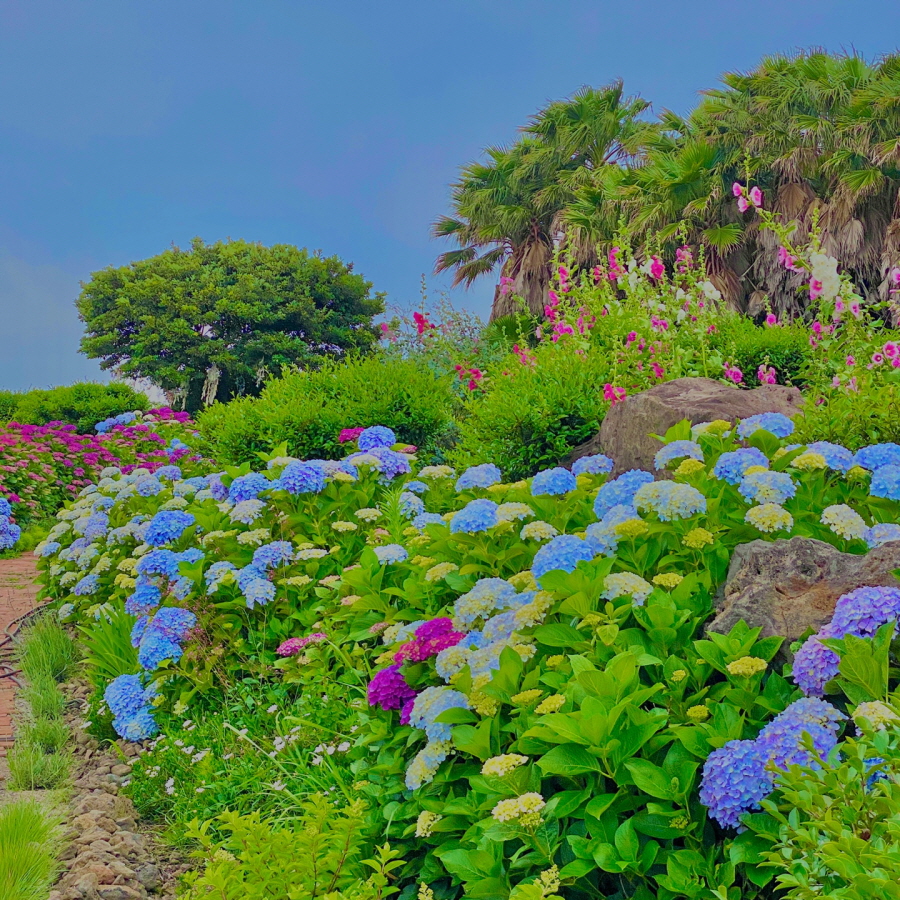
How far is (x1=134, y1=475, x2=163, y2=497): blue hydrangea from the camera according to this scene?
20.0 feet

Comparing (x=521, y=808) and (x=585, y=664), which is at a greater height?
(x=585, y=664)

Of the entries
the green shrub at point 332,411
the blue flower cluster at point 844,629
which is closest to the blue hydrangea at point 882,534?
the blue flower cluster at point 844,629

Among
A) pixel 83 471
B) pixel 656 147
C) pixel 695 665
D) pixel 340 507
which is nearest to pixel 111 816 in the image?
pixel 340 507

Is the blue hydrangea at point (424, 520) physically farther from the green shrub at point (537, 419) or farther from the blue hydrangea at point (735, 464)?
the green shrub at point (537, 419)

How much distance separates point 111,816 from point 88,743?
1039mm

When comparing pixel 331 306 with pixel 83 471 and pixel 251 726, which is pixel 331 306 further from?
pixel 251 726

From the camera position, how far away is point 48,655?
17.3 feet

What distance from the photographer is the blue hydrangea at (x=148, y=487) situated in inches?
240

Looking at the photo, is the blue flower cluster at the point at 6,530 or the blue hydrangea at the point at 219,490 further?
the blue flower cluster at the point at 6,530

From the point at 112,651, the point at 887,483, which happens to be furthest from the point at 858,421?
the point at 112,651

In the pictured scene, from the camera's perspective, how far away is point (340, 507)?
4.49m

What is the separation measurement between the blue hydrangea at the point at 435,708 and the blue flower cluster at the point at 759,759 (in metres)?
0.73

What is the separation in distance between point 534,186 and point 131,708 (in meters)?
17.6

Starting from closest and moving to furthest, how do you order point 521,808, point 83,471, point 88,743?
point 521,808 < point 88,743 < point 83,471
